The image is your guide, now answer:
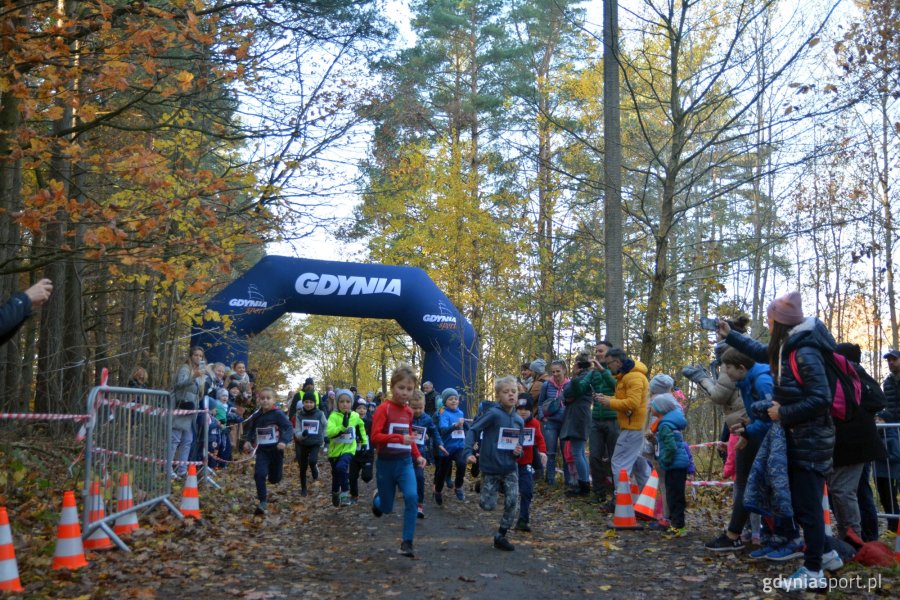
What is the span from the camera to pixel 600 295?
2880 cm

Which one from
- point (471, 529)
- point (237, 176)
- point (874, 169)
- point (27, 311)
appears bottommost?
point (471, 529)

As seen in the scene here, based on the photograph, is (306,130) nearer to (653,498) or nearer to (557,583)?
(653,498)

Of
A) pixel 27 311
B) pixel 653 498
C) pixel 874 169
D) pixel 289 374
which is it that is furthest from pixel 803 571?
pixel 289 374

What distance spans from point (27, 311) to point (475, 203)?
25.5m

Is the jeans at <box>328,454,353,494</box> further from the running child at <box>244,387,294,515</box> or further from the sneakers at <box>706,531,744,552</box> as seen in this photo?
the sneakers at <box>706,531,744,552</box>

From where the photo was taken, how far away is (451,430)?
13.2 metres

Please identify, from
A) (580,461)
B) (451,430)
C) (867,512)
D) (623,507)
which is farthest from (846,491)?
(451,430)

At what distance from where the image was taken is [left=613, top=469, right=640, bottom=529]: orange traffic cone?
961cm

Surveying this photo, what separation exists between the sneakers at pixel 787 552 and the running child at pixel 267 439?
607cm

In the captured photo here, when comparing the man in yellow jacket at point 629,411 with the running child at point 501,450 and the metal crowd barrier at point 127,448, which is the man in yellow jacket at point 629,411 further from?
the metal crowd barrier at point 127,448

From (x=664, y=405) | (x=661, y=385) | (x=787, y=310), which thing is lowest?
(x=664, y=405)

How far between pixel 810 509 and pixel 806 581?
1.67ft

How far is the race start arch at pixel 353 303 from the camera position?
19531mm

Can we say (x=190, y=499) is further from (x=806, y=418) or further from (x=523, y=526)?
(x=806, y=418)
